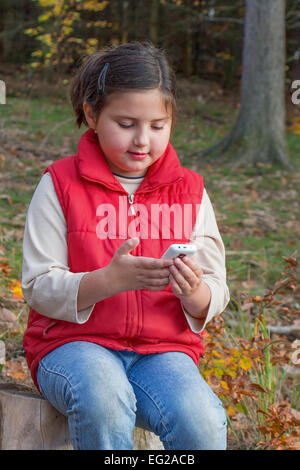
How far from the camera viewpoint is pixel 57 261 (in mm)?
1844

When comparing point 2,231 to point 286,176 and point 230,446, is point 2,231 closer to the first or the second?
point 230,446

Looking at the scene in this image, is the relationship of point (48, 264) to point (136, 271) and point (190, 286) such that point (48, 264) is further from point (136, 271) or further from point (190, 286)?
point (190, 286)

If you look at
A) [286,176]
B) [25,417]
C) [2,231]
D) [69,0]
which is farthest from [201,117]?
[25,417]

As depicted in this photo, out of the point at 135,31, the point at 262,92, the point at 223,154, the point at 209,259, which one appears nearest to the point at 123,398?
the point at 209,259

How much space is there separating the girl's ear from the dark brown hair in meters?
0.02

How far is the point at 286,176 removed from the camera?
739 cm

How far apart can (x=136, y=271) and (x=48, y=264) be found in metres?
0.32

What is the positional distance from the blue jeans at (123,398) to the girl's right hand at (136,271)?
0.24 m

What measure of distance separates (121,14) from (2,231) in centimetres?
1115

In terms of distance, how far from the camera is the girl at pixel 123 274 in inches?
65.0

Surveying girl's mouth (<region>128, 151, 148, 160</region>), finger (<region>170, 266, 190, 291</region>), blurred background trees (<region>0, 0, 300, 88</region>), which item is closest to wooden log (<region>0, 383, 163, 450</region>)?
finger (<region>170, 266, 190, 291</region>)

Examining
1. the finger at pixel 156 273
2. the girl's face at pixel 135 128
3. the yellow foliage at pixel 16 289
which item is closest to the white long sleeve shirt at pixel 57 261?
the girl's face at pixel 135 128

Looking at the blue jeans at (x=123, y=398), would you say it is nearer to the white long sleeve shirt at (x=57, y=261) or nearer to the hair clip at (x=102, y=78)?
the white long sleeve shirt at (x=57, y=261)
